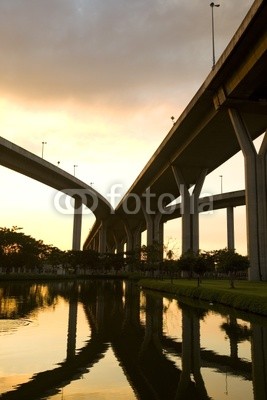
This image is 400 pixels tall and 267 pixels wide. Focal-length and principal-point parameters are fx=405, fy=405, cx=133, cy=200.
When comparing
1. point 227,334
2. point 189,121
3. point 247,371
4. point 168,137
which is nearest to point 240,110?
point 189,121

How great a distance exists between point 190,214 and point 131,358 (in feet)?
174

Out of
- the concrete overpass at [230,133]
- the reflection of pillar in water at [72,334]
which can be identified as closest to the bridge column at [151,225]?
the concrete overpass at [230,133]

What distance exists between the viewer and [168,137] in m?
49.7

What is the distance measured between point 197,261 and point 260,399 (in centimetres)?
3146

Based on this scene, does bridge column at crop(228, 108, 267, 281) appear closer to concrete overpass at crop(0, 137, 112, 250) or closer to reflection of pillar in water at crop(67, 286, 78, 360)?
reflection of pillar in water at crop(67, 286, 78, 360)

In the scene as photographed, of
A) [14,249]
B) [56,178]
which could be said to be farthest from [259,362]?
[14,249]

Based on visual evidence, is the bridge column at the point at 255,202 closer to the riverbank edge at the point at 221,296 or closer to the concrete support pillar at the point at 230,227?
the riverbank edge at the point at 221,296

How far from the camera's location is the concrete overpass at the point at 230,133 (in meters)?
30.0

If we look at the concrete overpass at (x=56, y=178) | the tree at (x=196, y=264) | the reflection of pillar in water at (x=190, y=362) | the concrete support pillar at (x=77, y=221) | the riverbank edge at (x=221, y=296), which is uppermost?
the concrete overpass at (x=56, y=178)

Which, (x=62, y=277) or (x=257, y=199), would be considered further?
(x=62, y=277)

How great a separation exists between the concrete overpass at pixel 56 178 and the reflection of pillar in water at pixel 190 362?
4302cm

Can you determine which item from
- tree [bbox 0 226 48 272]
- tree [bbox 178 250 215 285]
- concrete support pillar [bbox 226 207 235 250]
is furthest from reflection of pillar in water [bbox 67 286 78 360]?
concrete support pillar [bbox 226 207 235 250]

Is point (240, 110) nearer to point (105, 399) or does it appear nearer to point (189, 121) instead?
point (189, 121)

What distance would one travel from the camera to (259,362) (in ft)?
31.3
